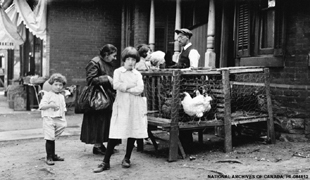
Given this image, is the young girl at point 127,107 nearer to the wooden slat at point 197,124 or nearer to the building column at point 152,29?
the wooden slat at point 197,124

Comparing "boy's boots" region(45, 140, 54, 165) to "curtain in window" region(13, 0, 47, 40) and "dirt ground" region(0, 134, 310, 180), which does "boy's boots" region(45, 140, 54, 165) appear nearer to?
"dirt ground" region(0, 134, 310, 180)

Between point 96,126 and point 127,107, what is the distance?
1076 millimetres

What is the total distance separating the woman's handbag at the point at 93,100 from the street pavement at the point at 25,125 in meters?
2.47

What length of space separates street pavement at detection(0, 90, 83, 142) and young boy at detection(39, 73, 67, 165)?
2.41 metres

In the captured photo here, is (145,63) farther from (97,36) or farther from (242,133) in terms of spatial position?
(97,36)

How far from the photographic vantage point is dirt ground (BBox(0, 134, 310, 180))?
5.01 m

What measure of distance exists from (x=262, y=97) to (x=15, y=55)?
15358 millimetres

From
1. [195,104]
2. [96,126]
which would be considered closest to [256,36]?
[195,104]

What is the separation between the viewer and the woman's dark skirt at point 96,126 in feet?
20.1

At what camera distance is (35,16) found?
12164 millimetres

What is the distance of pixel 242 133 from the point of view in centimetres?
795

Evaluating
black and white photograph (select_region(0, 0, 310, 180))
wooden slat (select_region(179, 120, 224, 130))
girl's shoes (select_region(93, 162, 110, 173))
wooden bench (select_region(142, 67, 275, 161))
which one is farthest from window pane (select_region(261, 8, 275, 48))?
girl's shoes (select_region(93, 162, 110, 173))

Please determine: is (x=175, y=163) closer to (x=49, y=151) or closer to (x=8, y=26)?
(x=49, y=151)

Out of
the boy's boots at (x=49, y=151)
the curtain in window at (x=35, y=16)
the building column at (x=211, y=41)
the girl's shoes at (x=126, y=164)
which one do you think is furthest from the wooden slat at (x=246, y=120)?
the curtain in window at (x=35, y=16)
